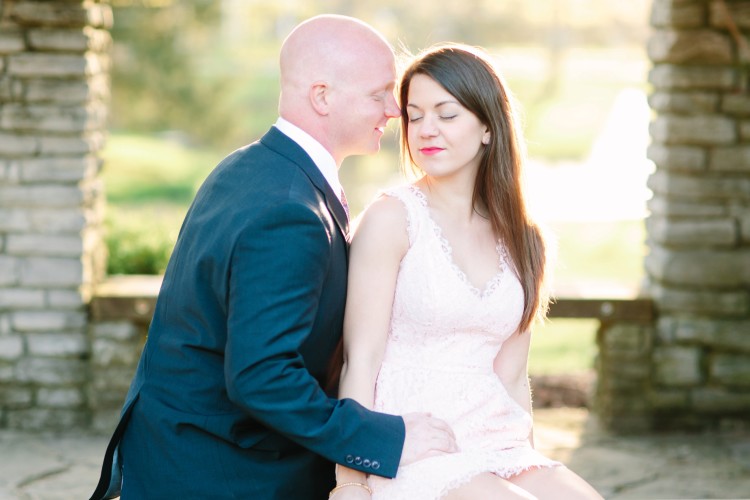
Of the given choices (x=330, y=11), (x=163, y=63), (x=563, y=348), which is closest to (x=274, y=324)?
(x=563, y=348)

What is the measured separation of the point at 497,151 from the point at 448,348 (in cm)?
51

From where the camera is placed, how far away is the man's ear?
2.33 meters

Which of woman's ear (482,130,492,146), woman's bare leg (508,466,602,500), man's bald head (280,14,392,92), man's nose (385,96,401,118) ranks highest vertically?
man's bald head (280,14,392,92)

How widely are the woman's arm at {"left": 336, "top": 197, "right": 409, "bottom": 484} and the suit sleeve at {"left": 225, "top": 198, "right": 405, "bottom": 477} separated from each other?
9.0 inches

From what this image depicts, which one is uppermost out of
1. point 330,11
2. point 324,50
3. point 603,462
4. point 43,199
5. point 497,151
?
point 330,11

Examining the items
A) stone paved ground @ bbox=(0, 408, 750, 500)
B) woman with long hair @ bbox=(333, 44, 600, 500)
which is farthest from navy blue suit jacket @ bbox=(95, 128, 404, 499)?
stone paved ground @ bbox=(0, 408, 750, 500)

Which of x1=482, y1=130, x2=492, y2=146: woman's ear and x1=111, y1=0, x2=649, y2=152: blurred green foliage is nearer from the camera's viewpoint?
x1=482, y1=130, x2=492, y2=146: woman's ear

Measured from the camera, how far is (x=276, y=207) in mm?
2086

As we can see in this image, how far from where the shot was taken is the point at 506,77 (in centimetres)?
1477

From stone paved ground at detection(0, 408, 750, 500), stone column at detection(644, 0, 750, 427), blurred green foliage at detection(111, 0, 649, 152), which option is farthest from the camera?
blurred green foliage at detection(111, 0, 649, 152)

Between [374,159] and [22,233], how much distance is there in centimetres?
1306

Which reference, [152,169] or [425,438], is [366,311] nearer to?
[425,438]

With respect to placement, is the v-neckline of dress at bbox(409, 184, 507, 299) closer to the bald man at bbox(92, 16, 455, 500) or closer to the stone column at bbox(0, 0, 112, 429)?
the bald man at bbox(92, 16, 455, 500)

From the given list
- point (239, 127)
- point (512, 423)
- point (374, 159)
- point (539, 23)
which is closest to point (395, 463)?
point (512, 423)
